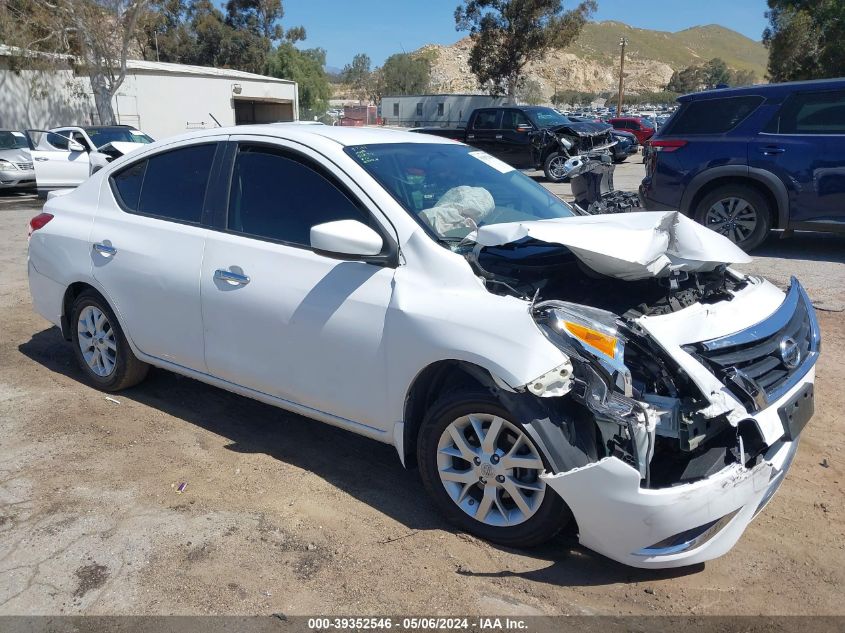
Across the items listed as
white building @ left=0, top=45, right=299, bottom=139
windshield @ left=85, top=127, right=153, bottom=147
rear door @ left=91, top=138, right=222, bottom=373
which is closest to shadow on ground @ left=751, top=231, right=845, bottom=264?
rear door @ left=91, top=138, right=222, bottom=373

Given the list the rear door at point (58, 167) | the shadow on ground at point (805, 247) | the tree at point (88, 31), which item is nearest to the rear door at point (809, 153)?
the shadow on ground at point (805, 247)

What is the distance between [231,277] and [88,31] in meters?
26.5

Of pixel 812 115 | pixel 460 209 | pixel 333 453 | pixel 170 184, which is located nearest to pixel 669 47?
pixel 812 115

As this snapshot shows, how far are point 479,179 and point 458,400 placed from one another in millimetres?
1582

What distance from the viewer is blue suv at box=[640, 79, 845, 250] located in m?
7.86

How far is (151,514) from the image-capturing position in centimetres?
347

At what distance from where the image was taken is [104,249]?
179 inches

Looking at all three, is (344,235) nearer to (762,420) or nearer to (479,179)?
(479,179)

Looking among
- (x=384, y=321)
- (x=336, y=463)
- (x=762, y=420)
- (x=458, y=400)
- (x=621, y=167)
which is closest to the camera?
(x=762, y=420)

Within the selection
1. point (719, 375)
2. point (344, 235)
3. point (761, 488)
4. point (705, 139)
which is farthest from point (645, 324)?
point (705, 139)

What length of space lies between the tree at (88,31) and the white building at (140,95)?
0.96 m

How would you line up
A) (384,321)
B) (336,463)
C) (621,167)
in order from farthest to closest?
(621,167)
(336,463)
(384,321)

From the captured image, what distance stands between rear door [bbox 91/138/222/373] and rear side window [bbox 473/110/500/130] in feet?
52.6

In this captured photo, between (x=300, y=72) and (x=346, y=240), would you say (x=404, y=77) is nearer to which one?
(x=300, y=72)
